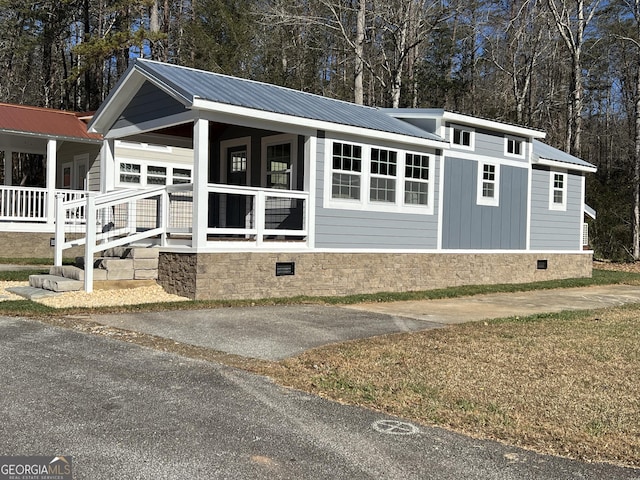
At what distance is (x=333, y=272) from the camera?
1262cm

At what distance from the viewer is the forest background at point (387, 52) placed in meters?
26.5

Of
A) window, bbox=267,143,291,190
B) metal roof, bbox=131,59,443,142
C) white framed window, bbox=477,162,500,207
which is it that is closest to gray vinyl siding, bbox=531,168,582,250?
white framed window, bbox=477,162,500,207

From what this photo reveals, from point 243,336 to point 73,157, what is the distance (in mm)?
15576

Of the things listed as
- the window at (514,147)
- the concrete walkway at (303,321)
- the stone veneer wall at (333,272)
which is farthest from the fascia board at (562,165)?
the concrete walkway at (303,321)

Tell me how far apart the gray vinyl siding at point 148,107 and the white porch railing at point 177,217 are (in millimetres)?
1493

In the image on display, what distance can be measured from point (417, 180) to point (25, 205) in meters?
11.0

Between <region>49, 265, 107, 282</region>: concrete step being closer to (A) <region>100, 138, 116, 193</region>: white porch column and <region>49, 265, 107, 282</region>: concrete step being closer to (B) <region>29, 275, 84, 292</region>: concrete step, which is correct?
(B) <region>29, 275, 84, 292</region>: concrete step

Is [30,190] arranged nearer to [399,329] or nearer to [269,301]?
[269,301]

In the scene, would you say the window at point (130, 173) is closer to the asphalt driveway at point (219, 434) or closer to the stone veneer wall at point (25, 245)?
the stone veneer wall at point (25, 245)

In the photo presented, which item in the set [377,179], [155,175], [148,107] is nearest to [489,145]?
[377,179]

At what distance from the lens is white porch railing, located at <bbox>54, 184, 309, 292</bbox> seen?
36.0 ft

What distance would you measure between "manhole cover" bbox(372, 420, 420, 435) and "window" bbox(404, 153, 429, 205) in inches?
378

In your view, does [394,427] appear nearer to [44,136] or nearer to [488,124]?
[488,124]

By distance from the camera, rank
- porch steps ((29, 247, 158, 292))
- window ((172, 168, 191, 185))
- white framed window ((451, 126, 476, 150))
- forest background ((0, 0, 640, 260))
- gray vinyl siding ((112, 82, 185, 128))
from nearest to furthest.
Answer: porch steps ((29, 247, 158, 292)) < gray vinyl siding ((112, 82, 185, 128)) < white framed window ((451, 126, 476, 150)) < window ((172, 168, 191, 185)) < forest background ((0, 0, 640, 260))
